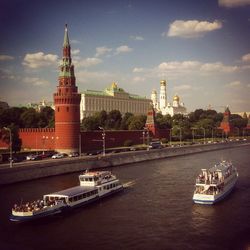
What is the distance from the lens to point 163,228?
33.6 meters

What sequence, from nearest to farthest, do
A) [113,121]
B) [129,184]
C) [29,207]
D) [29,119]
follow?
[29,207] → [129,184] → [29,119] → [113,121]

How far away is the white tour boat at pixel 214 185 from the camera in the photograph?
137 feet

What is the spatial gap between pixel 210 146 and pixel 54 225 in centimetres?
8255

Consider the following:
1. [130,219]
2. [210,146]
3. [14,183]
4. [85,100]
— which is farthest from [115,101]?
[130,219]

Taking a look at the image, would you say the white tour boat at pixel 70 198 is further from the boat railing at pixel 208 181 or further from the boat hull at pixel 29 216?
the boat railing at pixel 208 181

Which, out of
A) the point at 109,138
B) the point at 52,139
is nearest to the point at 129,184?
the point at 52,139

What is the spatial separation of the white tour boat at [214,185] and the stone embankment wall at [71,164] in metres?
22.9

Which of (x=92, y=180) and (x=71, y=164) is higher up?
(x=71, y=164)

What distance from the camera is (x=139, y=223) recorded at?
3491 cm

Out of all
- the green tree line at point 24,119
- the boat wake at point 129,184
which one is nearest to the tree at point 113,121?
the green tree line at point 24,119

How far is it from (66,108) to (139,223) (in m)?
51.9

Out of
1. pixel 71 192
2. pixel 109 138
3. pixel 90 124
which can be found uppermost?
pixel 90 124

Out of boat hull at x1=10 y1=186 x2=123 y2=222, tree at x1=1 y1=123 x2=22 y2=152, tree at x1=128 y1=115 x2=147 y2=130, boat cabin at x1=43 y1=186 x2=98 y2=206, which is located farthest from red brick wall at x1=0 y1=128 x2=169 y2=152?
boat hull at x1=10 y1=186 x2=123 y2=222

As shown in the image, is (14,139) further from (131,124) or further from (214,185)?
(131,124)
